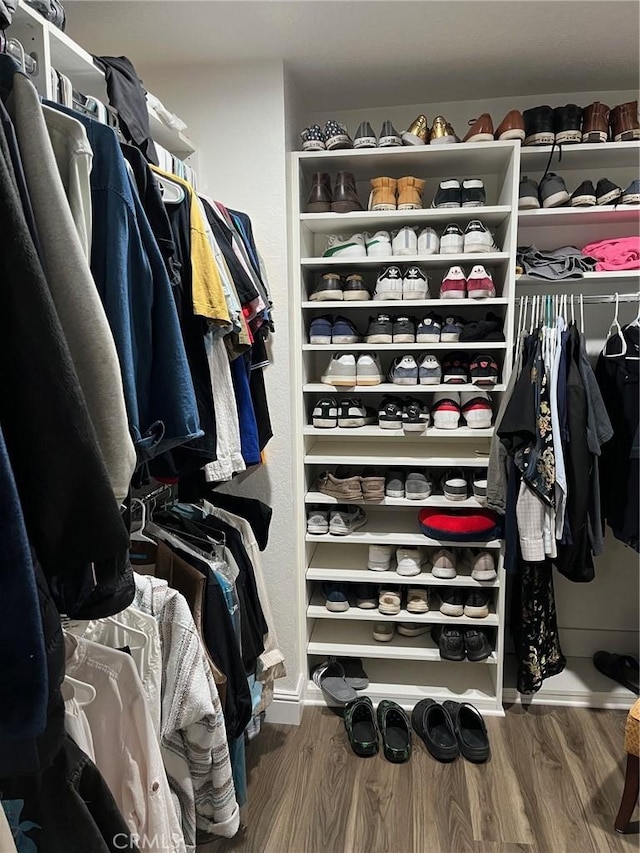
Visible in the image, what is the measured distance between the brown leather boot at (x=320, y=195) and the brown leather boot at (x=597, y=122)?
90 cm

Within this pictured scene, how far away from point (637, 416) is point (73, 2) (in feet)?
6.75

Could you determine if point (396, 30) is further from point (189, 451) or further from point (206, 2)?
point (189, 451)

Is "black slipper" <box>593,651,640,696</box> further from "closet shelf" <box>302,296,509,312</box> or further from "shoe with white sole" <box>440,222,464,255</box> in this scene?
"shoe with white sole" <box>440,222,464,255</box>

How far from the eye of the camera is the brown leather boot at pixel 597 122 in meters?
2.00

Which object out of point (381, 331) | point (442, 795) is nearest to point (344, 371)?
point (381, 331)

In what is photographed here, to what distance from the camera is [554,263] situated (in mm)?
2082

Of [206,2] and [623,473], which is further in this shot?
[623,473]

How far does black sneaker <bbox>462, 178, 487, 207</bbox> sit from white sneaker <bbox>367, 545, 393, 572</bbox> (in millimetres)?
1262

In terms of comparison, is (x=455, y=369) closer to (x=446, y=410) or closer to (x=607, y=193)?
(x=446, y=410)

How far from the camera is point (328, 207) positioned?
6.98ft

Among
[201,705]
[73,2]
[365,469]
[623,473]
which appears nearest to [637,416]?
[623,473]

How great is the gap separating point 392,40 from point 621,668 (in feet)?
7.78

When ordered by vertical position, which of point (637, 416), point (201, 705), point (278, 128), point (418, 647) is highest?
point (278, 128)

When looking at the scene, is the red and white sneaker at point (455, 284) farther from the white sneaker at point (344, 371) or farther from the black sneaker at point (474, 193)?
the white sneaker at point (344, 371)
